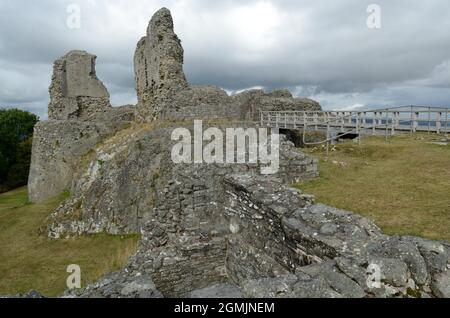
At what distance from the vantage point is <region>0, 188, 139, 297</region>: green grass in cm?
1042

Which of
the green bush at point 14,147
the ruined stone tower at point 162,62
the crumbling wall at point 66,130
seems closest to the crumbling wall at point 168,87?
the ruined stone tower at point 162,62

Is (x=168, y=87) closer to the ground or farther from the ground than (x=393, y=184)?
farther from the ground

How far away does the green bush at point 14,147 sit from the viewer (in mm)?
37800

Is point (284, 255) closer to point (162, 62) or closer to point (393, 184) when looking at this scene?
point (393, 184)

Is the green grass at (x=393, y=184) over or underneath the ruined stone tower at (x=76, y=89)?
underneath

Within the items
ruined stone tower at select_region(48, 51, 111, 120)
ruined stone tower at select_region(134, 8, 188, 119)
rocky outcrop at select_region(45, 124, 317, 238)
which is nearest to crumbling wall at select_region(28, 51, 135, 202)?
ruined stone tower at select_region(48, 51, 111, 120)

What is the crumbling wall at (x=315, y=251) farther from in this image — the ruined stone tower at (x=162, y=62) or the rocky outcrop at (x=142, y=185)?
the ruined stone tower at (x=162, y=62)

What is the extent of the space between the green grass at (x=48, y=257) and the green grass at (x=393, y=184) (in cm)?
720

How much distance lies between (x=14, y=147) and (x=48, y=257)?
33049 mm

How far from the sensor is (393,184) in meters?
11.1

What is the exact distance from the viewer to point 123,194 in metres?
14.8

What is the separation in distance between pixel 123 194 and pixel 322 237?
11.1m

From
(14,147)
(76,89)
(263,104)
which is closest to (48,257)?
(76,89)
